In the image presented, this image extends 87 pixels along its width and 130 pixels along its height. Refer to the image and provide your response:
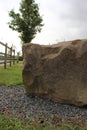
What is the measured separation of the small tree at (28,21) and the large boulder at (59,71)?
71.0 feet

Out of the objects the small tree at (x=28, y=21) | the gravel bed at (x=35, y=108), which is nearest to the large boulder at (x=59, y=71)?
the gravel bed at (x=35, y=108)

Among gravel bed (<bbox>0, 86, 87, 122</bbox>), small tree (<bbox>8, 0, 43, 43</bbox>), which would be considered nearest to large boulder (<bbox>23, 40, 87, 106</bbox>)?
gravel bed (<bbox>0, 86, 87, 122</bbox>)

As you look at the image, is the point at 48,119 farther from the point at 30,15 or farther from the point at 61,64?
the point at 30,15

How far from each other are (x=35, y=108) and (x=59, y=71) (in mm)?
1092

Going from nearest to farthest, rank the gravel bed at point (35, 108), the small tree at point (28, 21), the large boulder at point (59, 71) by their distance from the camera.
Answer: the gravel bed at point (35, 108) < the large boulder at point (59, 71) < the small tree at point (28, 21)

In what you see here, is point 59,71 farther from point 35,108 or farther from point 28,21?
point 28,21

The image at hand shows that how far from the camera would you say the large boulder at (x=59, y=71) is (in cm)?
838

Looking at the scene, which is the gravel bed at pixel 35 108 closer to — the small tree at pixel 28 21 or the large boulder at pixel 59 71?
the large boulder at pixel 59 71

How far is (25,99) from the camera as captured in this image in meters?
9.12

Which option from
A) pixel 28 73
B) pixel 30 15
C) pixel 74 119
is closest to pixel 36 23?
pixel 30 15

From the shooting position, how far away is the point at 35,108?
8.27 metres

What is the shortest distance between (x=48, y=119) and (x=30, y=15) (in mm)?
24404

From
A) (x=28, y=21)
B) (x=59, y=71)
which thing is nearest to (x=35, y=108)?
(x=59, y=71)

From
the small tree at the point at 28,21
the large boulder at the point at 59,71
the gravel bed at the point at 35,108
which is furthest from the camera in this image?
the small tree at the point at 28,21
